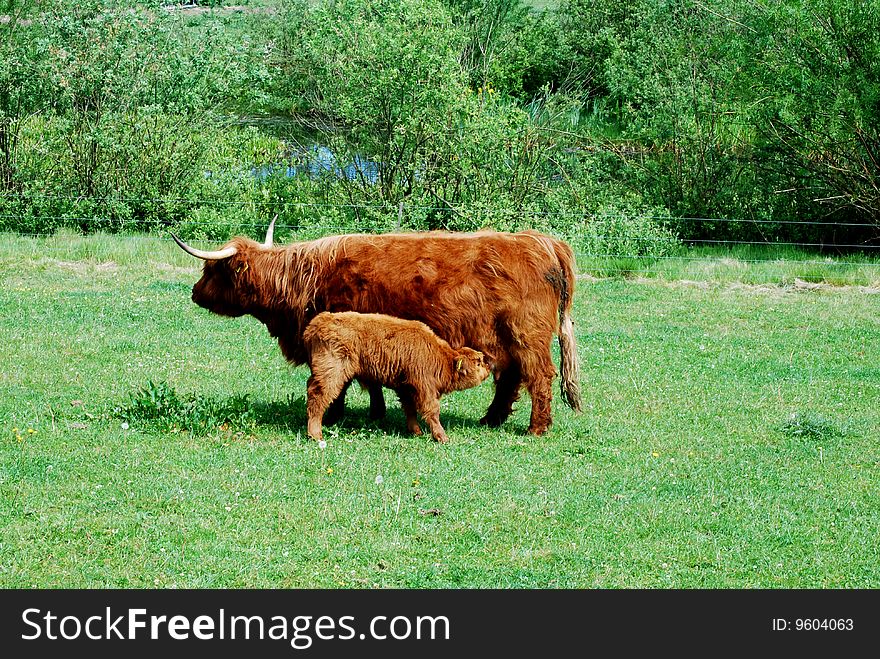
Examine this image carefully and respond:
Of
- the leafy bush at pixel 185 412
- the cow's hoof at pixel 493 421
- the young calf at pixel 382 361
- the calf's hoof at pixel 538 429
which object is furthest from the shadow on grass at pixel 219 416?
the calf's hoof at pixel 538 429

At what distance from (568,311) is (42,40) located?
45.6ft

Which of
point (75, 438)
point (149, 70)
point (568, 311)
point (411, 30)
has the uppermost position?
point (411, 30)

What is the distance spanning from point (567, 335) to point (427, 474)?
231cm

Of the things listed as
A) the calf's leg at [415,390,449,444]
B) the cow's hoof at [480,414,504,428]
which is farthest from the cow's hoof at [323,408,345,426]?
the cow's hoof at [480,414,504,428]

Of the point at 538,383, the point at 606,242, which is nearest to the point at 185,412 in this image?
the point at 538,383

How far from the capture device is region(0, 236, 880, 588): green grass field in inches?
239

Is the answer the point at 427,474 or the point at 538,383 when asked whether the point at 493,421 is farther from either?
the point at 427,474

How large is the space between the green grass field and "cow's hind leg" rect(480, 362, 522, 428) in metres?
0.17

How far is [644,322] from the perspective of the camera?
14.3m

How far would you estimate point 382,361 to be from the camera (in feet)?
27.3

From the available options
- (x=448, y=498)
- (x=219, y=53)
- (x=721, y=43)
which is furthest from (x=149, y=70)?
(x=448, y=498)

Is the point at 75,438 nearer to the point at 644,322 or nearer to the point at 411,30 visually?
the point at 644,322

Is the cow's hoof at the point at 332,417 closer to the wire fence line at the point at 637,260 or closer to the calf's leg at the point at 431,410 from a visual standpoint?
the calf's leg at the point at 431,410

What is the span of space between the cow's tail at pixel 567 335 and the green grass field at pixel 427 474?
28cm
